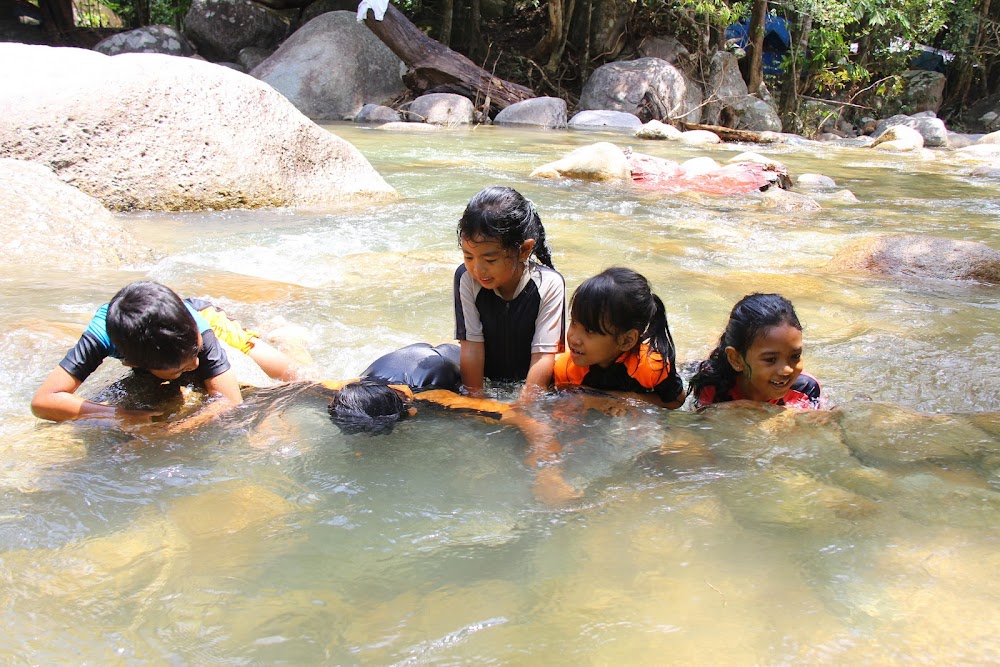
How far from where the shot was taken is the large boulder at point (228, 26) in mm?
17375

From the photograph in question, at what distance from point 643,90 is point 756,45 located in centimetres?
333

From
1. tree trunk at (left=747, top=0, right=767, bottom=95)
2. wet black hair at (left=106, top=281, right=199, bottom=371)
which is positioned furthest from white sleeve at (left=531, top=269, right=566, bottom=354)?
tree trunk at (left=747, top=0, right=767, bottom=95)

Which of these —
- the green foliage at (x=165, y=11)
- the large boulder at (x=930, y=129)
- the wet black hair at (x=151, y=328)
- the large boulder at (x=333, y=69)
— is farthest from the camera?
the green foliage at (x=165, y=11)

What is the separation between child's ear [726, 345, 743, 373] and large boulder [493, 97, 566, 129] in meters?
13.0

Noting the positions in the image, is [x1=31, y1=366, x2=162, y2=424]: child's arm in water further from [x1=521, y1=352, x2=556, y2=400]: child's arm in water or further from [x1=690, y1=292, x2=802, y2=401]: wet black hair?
[x1=690, y1=292, x2=802, y2=401]: wet black hair

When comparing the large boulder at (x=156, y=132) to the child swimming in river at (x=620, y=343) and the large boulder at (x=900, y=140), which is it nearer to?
the child swimming in river at (x=620, y=343)

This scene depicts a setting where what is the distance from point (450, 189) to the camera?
7.90m

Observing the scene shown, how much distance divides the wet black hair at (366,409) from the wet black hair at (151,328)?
0.54m

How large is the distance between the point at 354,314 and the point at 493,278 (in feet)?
4.94

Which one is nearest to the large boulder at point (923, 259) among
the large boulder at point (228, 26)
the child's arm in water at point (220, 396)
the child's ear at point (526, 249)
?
the child's ear at point (526, 249)

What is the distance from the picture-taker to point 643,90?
16328 mm

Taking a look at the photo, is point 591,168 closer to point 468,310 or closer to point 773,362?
point 468,310

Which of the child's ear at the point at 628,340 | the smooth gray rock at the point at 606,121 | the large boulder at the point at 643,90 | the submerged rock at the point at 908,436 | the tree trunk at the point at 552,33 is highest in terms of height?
the tree trunk at the point at 552,33

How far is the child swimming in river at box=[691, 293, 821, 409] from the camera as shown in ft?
9.52
